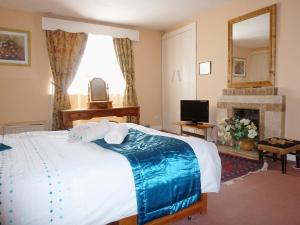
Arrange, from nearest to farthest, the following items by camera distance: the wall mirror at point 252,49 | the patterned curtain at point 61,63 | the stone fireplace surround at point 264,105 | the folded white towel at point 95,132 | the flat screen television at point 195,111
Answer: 1. the folded white towel at point 95,132
2. the stone fireplace surround at point 264,105
3. the wall mirror at point 252,49
4. the flat screen television at point 195,111
5. the patterned curtain at point 61,63

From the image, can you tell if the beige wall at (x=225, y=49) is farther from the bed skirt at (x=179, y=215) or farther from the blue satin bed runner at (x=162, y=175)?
the blue satin bed runner at (x=162, y=175)

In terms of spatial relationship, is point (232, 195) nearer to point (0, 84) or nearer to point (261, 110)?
point (261, 110)

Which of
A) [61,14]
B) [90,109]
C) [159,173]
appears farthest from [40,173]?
[61,14]

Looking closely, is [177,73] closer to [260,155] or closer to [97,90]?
[97,90]

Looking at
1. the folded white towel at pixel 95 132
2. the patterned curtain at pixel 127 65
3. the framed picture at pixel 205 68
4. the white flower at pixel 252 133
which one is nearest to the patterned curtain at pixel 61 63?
the patterned curtain at pixel 127 65

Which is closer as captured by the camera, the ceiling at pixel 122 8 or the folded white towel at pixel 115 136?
the folded white towel at pixel 115 136

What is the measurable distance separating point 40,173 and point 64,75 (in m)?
3.83

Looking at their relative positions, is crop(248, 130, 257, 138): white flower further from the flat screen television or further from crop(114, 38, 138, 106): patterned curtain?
crop(114, 38, 138, 106): patterned curtain

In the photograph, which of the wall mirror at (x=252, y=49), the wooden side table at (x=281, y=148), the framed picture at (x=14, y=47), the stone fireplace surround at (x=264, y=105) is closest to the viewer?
the wooden side table at (x=281, y=148)

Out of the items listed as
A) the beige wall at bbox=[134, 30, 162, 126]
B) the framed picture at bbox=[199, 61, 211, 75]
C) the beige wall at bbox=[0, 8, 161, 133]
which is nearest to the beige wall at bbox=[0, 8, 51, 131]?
the beige wall at bbox=[0, 8, 161, 133]

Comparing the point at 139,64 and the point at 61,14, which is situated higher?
the point at 61,14

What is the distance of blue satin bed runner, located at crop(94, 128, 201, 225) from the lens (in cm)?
161

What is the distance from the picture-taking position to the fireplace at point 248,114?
157 inches

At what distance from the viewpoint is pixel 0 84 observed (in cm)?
436
